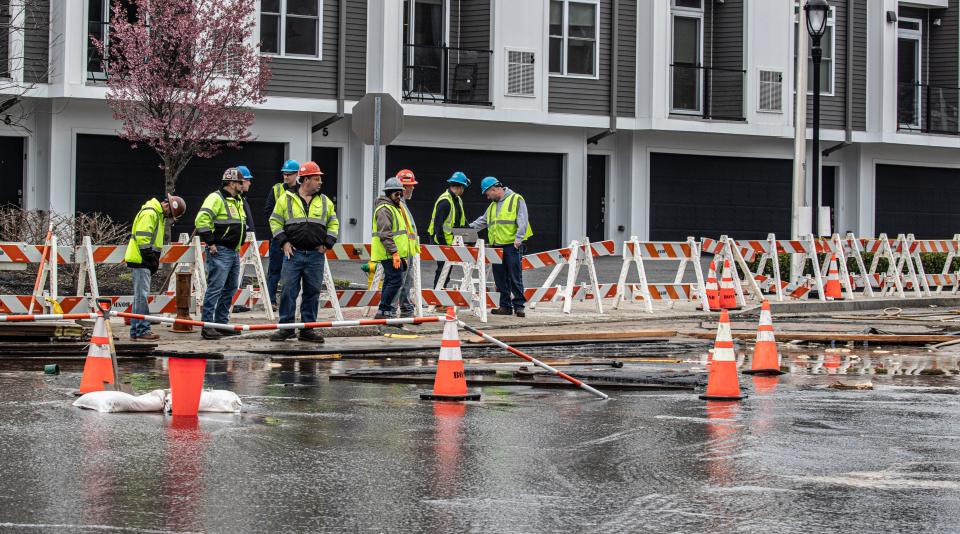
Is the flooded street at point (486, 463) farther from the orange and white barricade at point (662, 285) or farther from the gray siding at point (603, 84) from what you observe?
the gray siding at point (603, 84)

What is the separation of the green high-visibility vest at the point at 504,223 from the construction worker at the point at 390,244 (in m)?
2.15

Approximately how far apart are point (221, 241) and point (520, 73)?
16.7m

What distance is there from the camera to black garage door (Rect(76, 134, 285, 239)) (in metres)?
29.2

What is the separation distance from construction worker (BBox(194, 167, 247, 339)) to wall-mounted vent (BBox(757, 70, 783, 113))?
21.0 m

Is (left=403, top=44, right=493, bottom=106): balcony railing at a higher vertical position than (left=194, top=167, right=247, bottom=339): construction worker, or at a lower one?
higher

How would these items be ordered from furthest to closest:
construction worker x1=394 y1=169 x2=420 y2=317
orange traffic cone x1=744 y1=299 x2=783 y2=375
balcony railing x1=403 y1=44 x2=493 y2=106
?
balcony railing x1=403 y1=44 x2=493 y2=106, construction worker x1=394 y1=169 x2=420 y2=317, orange traffic cone x1=744 y1=299 x2=783 y2=375

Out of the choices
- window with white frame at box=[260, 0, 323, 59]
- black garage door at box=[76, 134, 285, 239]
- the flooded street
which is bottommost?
the flooded street

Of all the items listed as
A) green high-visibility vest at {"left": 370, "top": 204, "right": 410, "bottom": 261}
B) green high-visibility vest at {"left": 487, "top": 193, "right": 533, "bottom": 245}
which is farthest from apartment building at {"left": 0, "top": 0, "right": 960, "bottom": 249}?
green high-visibility vest at {"left": 370, "top": 204, "right": 410, "bottom": 261}

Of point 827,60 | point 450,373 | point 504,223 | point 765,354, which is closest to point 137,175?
point 504,223

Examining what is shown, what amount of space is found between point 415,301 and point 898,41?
80.0 feet

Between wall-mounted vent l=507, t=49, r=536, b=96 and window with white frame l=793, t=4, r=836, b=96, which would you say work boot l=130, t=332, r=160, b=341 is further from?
window with white frame l=793, t=4, r=836, b=96

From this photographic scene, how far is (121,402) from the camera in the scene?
10.5 meters

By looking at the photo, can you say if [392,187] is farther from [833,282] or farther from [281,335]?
[833,282]

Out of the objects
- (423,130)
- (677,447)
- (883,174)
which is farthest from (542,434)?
(883,174)
